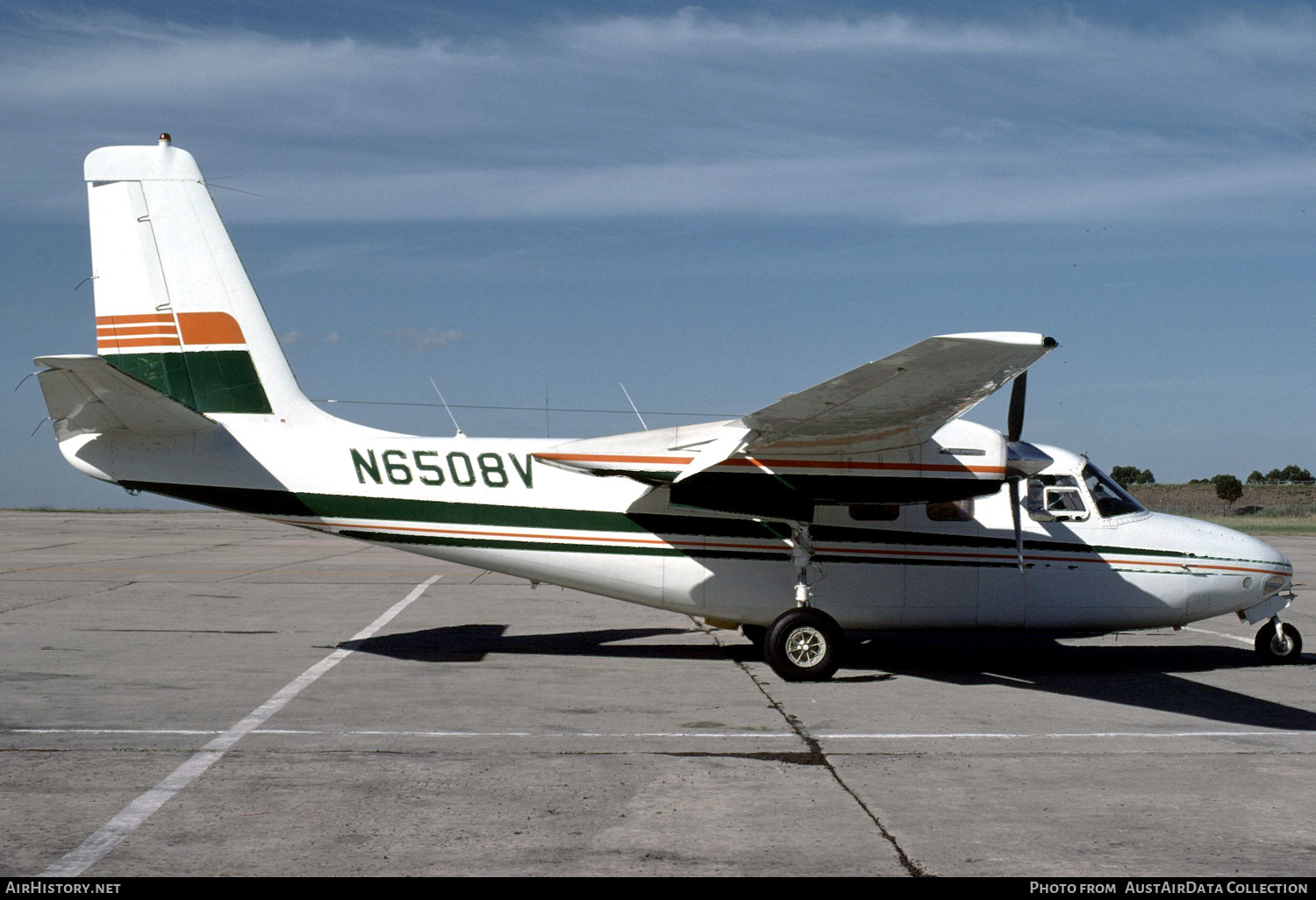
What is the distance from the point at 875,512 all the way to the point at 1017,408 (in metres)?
2.17

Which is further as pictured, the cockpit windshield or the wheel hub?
the cockpit windshield

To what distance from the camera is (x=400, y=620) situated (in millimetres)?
16484

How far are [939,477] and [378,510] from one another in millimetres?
6220

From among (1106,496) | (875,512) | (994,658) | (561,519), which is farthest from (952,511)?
(561,519)

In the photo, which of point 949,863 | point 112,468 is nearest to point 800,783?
point 949,863

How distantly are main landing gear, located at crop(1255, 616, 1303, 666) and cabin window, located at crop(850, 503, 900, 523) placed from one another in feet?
16.4

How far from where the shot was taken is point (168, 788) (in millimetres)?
7098

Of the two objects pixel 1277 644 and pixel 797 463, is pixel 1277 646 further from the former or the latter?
pixel 797 463

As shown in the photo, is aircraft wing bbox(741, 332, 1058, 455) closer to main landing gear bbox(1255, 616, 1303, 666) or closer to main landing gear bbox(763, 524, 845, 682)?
main landing gear bbox(763, 524, 845, 682)

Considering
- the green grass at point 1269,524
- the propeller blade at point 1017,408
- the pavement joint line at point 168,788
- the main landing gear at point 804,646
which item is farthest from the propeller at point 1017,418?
the green grass at point 1269,524

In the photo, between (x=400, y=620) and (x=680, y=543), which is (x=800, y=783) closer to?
(x=680, y=543)

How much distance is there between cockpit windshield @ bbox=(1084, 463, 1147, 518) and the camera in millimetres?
12969

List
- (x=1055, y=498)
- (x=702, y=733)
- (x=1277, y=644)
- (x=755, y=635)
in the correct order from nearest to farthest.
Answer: (x=702, y=733)
(x=1055, y=498)
(x=1277, y=644)
(x=755, y=635)

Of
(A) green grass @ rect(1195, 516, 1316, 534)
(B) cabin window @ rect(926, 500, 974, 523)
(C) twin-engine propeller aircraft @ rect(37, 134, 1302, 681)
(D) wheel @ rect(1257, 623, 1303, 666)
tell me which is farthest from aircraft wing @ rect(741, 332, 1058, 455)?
(A) green grass @ rect(1195, 516, 1316, 534)
